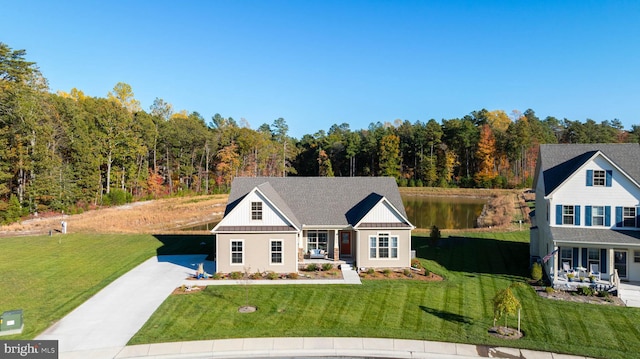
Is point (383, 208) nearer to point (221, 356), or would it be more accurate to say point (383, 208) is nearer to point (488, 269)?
point (488, 269)

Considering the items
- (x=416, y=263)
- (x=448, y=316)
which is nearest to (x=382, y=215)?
(x=416, y=263)

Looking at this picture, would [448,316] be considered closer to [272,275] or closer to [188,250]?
[272,275]

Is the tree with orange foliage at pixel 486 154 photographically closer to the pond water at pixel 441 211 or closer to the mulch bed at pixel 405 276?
the pond water at pixel 441 211

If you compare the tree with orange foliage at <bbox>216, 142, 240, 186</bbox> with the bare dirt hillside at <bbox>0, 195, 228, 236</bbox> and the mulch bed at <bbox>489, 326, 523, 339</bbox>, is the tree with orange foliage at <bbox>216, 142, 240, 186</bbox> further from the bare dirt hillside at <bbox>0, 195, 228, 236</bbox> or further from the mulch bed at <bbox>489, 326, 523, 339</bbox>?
the mulch bed at <bbox>489, 326, 523, 339</bbox>

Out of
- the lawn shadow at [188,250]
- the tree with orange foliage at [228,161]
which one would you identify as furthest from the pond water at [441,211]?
the tree with orange foliage at [228,161]

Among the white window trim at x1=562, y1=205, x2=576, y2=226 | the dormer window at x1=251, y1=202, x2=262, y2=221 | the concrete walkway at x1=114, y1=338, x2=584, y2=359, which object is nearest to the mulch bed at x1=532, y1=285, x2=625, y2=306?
the white window trim at x1=562, y1=205, x2=576, y2=226

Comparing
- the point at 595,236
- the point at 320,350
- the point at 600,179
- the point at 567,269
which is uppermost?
the point at 600,179
